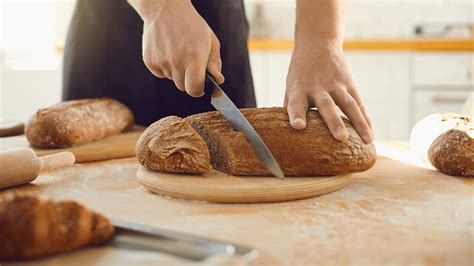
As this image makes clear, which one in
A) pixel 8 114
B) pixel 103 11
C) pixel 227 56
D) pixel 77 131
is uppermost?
pixel 103 11

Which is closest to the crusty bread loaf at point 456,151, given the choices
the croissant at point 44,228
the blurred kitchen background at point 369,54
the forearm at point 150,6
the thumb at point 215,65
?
the thumb at point 215,65

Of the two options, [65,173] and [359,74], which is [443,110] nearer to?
[359,74]

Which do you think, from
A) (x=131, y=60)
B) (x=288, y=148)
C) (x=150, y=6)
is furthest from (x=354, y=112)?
(x=131, y=60)

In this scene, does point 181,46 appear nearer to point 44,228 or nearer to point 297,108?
point 297,108

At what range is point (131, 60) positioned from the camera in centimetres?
193

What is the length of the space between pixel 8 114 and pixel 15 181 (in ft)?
8.92

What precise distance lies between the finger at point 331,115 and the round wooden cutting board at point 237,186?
0.26 ft

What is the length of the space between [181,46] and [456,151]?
581 mm

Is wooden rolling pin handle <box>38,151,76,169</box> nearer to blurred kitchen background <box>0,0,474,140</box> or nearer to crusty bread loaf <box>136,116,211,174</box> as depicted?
crusty bread loaf <box>136,116,211,174</box>

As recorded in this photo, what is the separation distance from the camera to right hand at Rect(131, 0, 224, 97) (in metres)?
1.25

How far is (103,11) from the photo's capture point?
76.2 inches

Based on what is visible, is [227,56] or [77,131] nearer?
[77,131]

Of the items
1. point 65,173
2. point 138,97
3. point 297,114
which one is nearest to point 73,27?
point 138,97

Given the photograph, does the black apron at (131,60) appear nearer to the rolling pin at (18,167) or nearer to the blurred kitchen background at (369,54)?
the rolling pin at (18,167)
